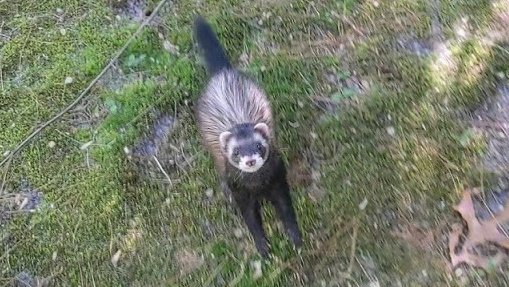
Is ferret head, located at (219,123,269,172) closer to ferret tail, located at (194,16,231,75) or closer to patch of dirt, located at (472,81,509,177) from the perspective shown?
ferret tail, located at (194,16,231,75)

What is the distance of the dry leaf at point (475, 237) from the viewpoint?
2.63 metres

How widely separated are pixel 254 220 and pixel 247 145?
0.44 metres

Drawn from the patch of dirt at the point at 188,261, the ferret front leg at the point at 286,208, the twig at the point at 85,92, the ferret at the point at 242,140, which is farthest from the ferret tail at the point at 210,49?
the patch of dirt at the point at 188,261

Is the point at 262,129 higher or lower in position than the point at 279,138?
higher

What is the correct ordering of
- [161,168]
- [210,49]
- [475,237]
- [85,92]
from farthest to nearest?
[85,92], [161,168], [210,49], [475,237]

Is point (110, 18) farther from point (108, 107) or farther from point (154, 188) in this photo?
point (154, 188)

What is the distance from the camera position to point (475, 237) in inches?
105

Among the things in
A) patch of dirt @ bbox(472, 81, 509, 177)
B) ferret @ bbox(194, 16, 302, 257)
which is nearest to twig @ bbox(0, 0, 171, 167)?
ferret @ bbox(194, 16, 302, 257)

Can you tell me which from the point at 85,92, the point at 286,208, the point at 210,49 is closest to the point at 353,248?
the point at 286,208

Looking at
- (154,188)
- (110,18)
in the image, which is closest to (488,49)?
(154,188)

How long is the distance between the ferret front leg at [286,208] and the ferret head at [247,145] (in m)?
0.24

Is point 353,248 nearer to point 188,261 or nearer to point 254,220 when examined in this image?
point 254,220

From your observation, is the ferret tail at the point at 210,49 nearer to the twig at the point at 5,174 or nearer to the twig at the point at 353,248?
the twig at the point at 353,248

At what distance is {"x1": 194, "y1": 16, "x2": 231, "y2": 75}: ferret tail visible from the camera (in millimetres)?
2891
